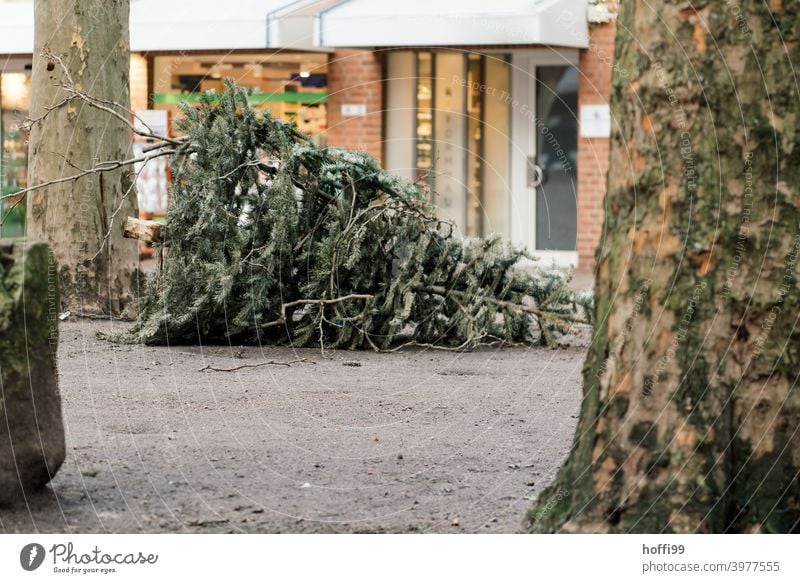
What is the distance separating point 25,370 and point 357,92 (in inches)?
559

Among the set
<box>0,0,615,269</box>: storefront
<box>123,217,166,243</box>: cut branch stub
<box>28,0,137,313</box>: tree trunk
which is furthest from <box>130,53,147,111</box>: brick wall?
<box>123,217,166,243</box>: cut branch stub

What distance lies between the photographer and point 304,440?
6.05 meters

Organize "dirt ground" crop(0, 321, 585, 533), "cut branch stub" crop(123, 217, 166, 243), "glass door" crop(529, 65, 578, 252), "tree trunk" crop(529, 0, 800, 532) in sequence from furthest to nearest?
"glass door" crop(529, 65, 578, 252), "cut branch stub" crop(123, 217, 166, 243), "dirt ground" crop(0, 321, 585, 533), "tree trunk" crop(529, 0, 800, 532)

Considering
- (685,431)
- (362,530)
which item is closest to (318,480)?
(362,530)

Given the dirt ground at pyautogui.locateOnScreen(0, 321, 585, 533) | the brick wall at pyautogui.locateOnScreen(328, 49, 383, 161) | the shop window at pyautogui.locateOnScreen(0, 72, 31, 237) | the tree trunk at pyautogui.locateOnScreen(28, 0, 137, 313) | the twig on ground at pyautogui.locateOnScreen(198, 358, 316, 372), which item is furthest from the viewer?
the shop window at pyautogui.locateOnScreen(0, 72, 31, 237)

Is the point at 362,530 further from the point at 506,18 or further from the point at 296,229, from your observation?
the point at 506,18

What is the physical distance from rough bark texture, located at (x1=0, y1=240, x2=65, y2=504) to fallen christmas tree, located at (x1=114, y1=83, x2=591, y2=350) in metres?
4.15

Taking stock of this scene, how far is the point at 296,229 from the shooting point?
894 centimetres

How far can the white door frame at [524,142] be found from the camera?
57.9 feet

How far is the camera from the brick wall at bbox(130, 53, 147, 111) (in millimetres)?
18562

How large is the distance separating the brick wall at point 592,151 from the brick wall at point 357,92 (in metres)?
2.72

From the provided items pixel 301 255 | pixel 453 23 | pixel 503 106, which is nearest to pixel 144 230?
pixel 301 255

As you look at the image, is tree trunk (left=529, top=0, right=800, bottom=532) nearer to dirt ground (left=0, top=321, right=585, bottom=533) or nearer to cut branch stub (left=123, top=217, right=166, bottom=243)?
dirt ground (left=0, top=321, right=585, bottom=533)

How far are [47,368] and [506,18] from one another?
12244 millimetres
